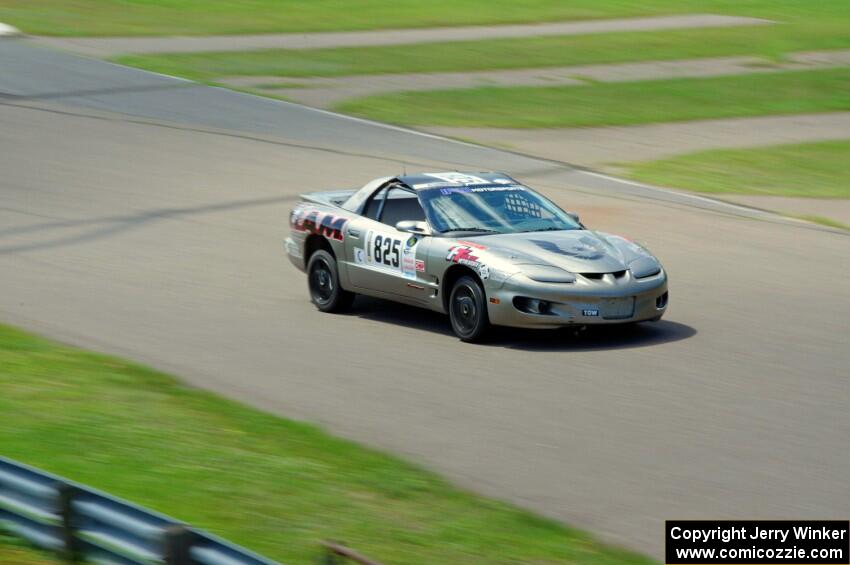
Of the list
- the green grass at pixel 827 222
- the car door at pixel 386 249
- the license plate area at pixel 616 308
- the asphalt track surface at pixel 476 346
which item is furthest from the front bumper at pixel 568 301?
the green grass at pixel 827 222

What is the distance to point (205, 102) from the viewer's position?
26812 millimetres

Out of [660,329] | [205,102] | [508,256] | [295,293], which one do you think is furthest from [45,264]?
[205,102]

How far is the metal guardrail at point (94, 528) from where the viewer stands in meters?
5.72

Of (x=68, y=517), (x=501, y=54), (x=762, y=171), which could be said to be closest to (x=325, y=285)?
(x=68, y=517)

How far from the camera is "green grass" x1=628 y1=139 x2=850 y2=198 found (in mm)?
20641

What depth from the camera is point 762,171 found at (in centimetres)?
2195

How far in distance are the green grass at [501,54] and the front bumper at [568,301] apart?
66.1 ft

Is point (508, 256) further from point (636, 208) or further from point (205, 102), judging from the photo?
point (205, 102)

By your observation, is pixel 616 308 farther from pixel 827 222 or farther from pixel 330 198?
pixel 827 222

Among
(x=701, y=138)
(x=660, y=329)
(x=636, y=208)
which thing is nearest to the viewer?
(x=660, y=329)

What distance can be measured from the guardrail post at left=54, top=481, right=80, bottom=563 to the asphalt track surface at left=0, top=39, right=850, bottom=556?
2438mm

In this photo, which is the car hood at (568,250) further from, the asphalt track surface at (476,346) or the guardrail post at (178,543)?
the guardrail post at (178,543)

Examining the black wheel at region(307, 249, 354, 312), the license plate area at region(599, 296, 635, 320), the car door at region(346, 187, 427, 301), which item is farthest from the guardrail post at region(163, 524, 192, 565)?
the black wheel at region(307, 249, 354, 312)

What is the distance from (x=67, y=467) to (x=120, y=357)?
3.12 m
